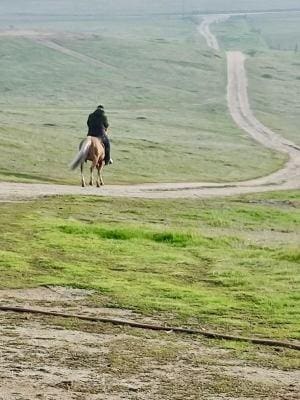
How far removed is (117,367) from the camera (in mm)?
11430

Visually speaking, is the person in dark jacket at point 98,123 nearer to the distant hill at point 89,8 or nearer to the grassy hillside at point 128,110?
the grassy hillside at point 128,110

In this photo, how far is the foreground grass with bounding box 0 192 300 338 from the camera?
14859mm

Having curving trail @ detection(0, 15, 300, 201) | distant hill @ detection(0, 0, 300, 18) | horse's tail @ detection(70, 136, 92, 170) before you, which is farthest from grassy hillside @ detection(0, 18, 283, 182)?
distant hill @ detection(0, 0, 300, 18)

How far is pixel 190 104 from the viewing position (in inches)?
3022

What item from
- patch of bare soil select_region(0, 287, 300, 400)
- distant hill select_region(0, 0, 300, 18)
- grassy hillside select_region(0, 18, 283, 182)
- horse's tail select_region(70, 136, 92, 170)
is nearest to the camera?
patch of bare soil select_region(0, 287, 300, 400)

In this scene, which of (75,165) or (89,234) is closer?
(89,234)

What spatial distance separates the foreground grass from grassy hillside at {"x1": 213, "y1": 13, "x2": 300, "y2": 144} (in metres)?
35.9

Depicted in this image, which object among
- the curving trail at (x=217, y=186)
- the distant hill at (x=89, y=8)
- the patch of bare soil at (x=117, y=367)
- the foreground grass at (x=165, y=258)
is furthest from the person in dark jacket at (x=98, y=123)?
the distant hill at (x=89, y=8)

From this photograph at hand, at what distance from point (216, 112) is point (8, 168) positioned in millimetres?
36870

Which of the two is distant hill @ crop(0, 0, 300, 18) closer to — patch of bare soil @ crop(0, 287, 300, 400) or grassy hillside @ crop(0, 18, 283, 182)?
grassy hillside @ crop(0, 18, 283, 182)

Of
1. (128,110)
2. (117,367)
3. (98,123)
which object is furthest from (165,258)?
(128,110)

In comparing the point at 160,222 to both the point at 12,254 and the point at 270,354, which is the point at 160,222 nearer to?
the point at 12,254

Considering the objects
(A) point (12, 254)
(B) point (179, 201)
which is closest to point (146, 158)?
(B) point (179, 201)

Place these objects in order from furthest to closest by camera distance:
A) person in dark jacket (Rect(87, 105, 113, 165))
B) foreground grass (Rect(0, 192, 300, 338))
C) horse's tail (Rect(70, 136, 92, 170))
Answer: person in dark jacket (Rect(87, 105, 113, 165)), horse's tail (Rect(70, 136, 92, 170)), foreground grass (Rect(0, 192, 300, 338))
